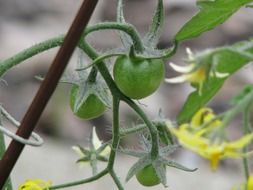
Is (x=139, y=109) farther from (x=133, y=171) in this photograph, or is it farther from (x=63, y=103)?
(x=63, y=103)

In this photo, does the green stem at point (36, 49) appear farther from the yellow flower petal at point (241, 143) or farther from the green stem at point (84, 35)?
the yellow flower petal at point (241, 143)

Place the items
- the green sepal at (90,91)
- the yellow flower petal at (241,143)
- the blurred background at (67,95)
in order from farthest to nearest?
1. the blurred background at (67,95)
2. the green sepal at (90,91)
3. the yellow flower petal at (241,143)

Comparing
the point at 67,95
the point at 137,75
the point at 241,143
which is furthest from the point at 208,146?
the point at 67,95

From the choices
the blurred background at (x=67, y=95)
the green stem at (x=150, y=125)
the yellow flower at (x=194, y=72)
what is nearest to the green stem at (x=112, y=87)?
the green stem at (x=150, y=125)

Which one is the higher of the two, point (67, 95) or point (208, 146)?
point (208, 146)

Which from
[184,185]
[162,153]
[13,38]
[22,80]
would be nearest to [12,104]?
[22,80]

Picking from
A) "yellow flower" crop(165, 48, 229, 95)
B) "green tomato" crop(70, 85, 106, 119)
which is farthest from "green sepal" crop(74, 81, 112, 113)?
"yellow flower" crop(165, 48, 229, 95)

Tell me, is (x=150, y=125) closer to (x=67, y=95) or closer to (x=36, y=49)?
(x=36, y=49)

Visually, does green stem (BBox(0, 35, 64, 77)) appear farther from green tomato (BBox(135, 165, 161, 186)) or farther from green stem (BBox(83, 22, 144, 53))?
green tomato (BBox(135, 165, 161, 186))
